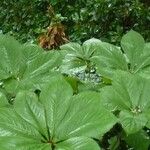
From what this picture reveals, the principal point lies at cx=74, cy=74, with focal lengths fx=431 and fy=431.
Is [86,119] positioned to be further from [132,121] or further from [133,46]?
[133,46]

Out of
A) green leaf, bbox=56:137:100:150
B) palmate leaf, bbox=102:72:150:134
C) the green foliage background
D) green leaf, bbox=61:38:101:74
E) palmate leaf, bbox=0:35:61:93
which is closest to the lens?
green leaf, bbox=56:137:100:150

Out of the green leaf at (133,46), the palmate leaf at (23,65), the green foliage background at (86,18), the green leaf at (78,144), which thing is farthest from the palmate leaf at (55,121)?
the green foliage background at (86,18)

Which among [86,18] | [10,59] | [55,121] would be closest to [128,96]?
[55,121]

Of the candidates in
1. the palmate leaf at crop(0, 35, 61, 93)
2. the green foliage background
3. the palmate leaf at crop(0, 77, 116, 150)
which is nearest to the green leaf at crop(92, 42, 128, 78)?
the palmate leaf at crop(0, 35, 61, 93)

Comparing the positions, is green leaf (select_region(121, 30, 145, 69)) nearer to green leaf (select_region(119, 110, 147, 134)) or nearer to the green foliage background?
green leaf (select_region(119, 110, 147, 134))

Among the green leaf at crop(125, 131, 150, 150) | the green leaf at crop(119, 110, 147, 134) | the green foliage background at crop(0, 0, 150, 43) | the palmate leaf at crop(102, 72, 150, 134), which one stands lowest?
the green foliage background at crop(0, 0, 150, 43)

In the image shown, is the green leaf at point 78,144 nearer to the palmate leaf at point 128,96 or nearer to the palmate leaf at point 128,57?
the palmate leaf at point 128,96
